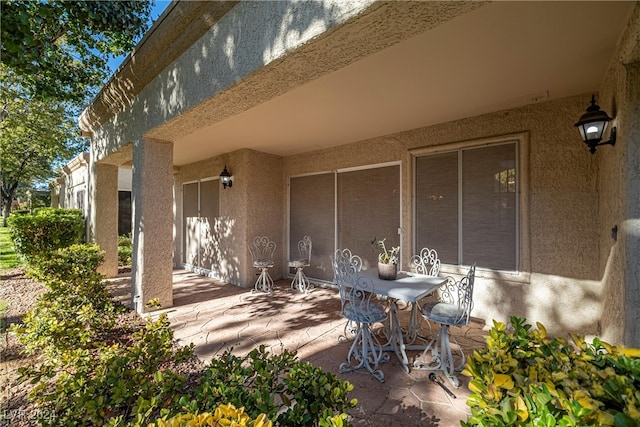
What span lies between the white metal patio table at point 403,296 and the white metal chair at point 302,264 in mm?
2284

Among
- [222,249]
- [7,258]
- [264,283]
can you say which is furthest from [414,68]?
[7,258]

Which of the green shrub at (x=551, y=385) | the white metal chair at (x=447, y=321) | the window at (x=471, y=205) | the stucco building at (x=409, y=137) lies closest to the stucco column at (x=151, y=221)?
the stucco building at (x=409, y=137)

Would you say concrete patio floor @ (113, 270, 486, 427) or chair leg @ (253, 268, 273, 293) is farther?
chair leg @ (253, 268, 273, 293)

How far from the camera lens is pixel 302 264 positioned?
5621 millimetres

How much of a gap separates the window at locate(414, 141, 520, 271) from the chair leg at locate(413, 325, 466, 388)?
5.72 feet

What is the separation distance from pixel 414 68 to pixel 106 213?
286 inches

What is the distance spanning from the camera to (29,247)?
19.7 feet

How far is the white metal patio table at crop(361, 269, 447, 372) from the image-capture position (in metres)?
2.80

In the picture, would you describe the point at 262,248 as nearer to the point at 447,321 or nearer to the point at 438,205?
the point at 438,205

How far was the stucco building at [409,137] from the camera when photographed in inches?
78.4

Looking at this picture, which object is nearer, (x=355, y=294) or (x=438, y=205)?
(x=355, y=294)

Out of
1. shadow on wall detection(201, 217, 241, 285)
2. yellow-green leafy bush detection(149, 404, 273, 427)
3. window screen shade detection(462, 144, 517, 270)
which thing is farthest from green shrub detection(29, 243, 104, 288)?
window screen shade detection(462, 144, 517, 270)

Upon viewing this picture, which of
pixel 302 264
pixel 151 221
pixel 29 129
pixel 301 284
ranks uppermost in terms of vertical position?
pixel 29 129

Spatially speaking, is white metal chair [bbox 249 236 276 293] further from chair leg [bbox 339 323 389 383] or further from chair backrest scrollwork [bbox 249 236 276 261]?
chair leg [bbox 339 323 389 383]
